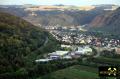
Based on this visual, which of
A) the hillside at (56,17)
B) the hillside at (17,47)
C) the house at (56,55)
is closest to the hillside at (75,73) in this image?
the hillside at (17,47)

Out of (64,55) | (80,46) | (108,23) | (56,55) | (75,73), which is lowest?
(108,23)

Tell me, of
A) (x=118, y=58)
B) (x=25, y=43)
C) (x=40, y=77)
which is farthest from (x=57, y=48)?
(x=40, y=77)

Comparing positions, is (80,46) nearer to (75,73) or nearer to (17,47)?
(17,47)

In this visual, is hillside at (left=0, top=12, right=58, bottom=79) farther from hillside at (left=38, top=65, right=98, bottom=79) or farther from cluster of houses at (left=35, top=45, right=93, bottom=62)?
hillside at (left=38, top=65, right=98, bottom=79)

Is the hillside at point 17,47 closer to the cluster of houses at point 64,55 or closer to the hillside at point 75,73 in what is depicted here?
the cluster of houses at point 64,55

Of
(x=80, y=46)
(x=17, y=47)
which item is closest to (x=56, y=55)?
(x=17, y=47)

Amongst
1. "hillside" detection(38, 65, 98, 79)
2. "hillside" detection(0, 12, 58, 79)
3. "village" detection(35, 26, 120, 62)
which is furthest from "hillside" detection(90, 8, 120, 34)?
"hillside" detection(38, 65, 98, 79)

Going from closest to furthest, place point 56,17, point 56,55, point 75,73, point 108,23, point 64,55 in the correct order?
point 75,73 → point 56,55 → point 64,55 → point 108,23 → point 56,17
